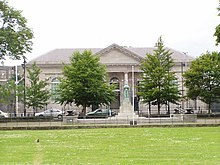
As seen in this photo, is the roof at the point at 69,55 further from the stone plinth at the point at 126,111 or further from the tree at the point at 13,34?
the tree at the point at 13,34

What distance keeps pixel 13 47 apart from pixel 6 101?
17.5ft

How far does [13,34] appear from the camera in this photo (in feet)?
134

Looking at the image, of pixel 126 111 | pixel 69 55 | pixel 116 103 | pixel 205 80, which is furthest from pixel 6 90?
pixel 69 55

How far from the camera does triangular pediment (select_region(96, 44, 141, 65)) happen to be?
266 feet

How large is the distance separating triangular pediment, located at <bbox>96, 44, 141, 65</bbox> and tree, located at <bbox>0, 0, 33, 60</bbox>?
39.2m

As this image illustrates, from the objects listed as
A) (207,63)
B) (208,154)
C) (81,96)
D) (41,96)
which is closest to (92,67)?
(81,96)

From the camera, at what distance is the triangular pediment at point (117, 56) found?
81.2 m

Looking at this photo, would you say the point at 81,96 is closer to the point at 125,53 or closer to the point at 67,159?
the point at 125,53

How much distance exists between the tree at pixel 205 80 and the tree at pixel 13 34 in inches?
1077

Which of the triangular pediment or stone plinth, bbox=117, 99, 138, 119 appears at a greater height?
the triangular pediment

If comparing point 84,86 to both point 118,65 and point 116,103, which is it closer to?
point 118,65

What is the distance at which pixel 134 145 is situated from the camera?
73.0 ft

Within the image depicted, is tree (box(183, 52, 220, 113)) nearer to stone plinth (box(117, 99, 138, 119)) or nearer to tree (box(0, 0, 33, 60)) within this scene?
stone plinth (box(117, 99, 138, 119))

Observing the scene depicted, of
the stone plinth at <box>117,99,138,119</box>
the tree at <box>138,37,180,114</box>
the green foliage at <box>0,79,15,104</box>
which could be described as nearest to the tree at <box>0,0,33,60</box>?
the green foliage at <box>0,79,15,104</box>
